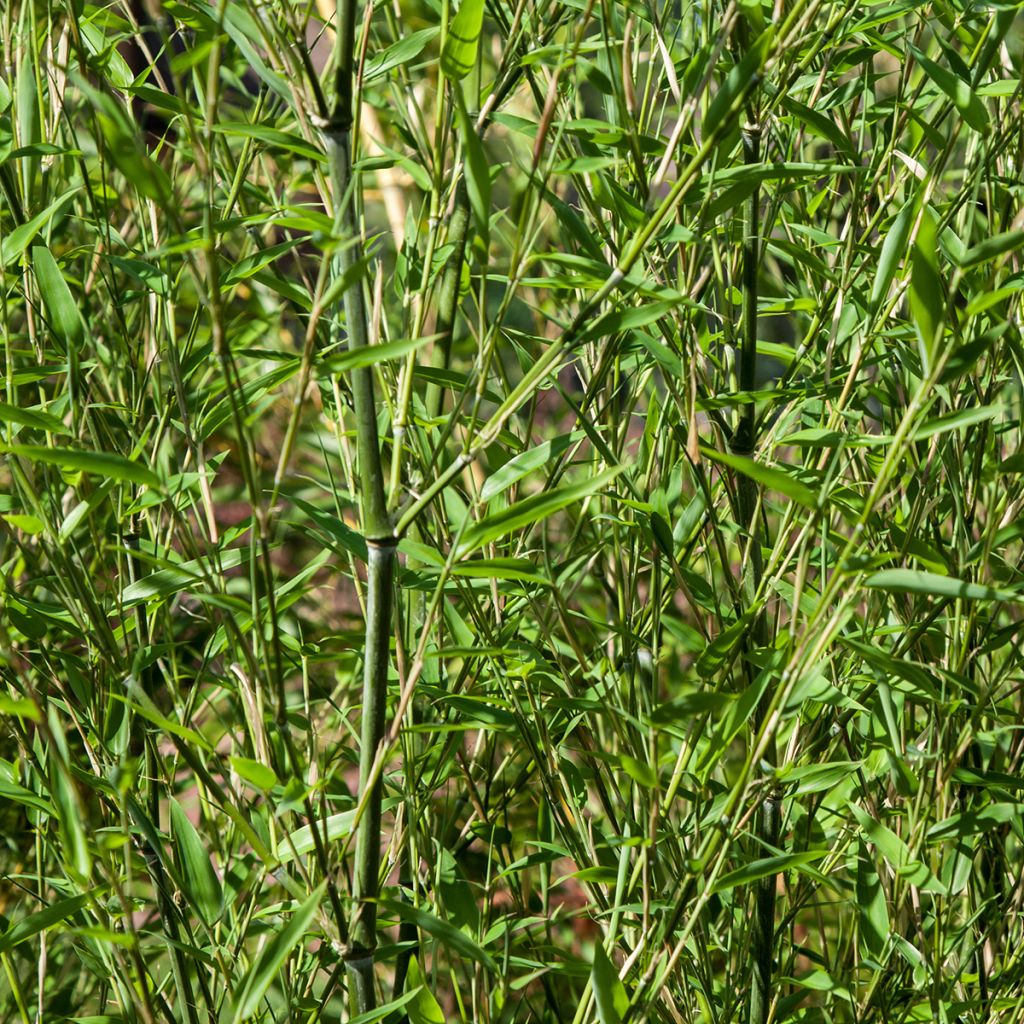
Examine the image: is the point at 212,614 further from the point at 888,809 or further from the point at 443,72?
the point at 888,809

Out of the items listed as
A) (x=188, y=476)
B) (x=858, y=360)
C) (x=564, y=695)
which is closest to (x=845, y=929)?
(x=564, y=695)

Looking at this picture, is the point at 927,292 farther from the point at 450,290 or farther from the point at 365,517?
the point at 450,290

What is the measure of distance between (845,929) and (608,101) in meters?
Answer: 0.63

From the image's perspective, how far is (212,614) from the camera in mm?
600

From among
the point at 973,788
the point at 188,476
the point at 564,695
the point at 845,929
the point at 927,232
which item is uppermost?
the point at 927,232

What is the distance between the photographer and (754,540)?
65cm

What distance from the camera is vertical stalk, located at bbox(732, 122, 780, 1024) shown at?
66 centimetres

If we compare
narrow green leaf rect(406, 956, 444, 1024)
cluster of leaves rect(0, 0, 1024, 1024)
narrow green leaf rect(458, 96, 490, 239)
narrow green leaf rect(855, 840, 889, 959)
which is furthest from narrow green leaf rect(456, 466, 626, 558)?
narrow green leaf rect(855, 840, 889, 959)

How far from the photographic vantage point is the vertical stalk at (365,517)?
1.48ft

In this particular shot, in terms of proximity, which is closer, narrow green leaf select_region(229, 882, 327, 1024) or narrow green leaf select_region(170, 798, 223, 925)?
narrow green leaf select_region(229, 882, 327, 1024)

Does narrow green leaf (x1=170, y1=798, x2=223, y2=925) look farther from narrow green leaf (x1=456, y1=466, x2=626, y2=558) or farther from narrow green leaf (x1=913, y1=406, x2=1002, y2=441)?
narrow green leaf (x1=913, y1=406, x2=1002, y2=441)

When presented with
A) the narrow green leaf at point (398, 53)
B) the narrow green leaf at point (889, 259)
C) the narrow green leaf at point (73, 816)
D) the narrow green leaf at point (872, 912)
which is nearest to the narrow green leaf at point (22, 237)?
the narrow green leaf at point (398, 53)

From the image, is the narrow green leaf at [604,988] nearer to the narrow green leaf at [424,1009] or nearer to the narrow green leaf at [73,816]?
the narrow green leaf at [424,1009]

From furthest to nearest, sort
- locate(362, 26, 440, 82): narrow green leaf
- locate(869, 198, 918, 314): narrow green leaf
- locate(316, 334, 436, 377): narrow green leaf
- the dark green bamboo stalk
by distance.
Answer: the dark green bamboo stalk < locate(362, 26, 440, 82): narrow green leaf < locate(869, 198, 918, 314): narrow green leaf < locate(316, 334, 436, 377): narrow green leaf
